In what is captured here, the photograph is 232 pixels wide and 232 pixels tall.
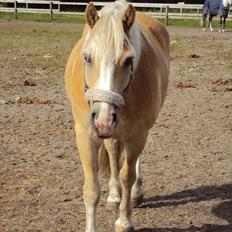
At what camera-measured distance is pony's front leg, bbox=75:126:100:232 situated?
3732mm

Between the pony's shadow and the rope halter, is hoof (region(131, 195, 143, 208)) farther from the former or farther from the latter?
the rope halter

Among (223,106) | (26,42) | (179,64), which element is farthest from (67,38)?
(223,106)

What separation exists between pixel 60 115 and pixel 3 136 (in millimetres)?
1291

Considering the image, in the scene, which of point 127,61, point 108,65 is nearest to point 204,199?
point 127,61

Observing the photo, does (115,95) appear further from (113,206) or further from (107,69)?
(113,206)

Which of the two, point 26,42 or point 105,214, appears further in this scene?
point 26,42

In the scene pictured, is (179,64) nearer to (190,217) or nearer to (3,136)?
(3,136)

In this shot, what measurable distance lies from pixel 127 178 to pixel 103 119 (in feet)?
3.57

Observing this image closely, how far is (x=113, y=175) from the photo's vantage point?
4539mm

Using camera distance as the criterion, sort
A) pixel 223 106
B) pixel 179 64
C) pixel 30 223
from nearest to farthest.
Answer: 1. pixel 30 223
2. pixel 223 106
3. pixel 179 64

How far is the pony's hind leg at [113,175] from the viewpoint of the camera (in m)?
4.25

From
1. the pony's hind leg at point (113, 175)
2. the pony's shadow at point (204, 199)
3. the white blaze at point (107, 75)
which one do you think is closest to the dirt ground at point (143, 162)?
the pony's shadow at point (204, 199)

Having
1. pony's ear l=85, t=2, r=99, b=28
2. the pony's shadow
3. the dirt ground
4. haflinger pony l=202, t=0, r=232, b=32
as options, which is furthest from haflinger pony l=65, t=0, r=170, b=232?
haflinger pony l=202, t=0, r=232, b=32

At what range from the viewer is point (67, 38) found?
18703mm
